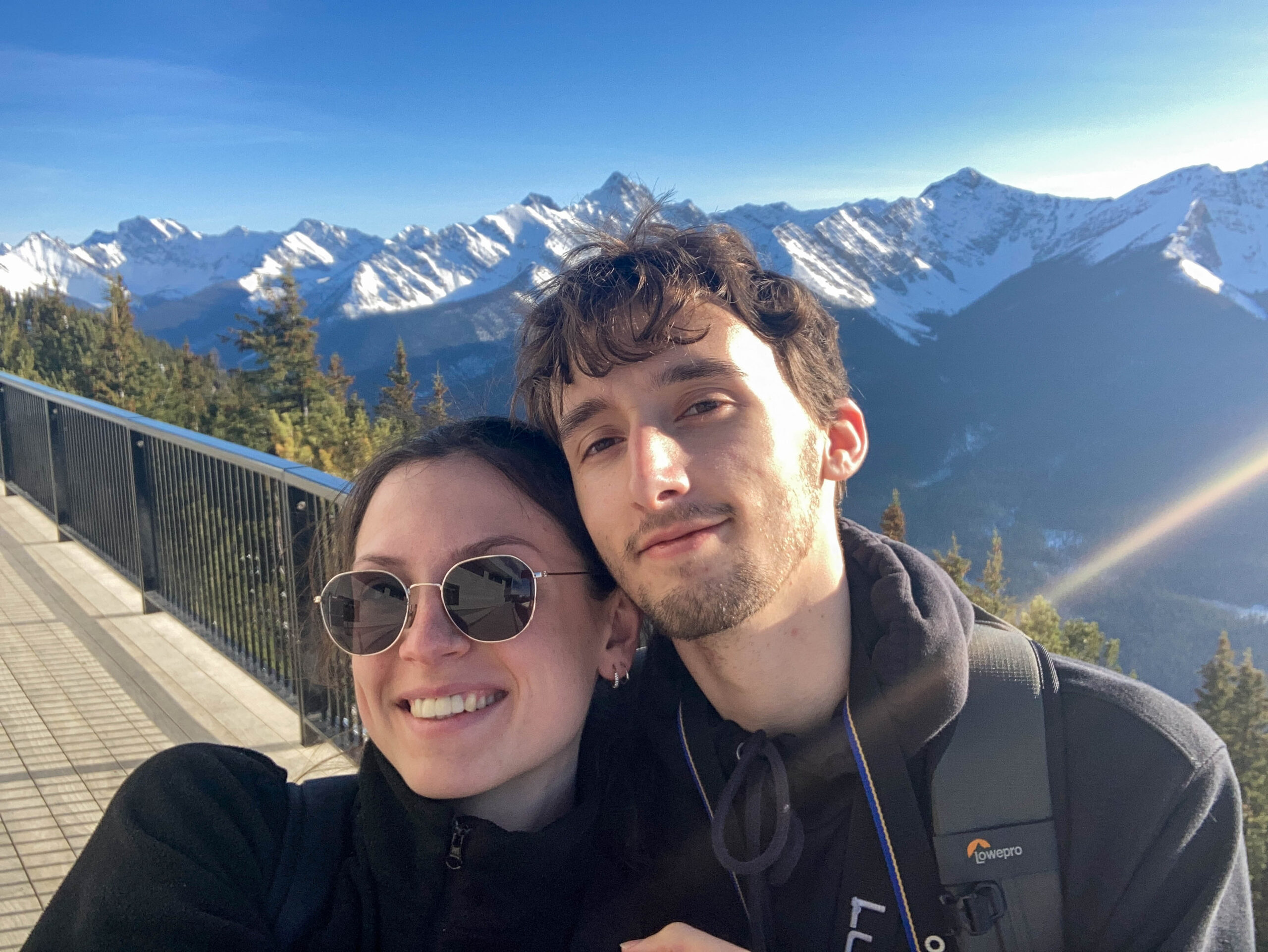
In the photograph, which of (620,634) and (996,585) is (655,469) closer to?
(620,634)

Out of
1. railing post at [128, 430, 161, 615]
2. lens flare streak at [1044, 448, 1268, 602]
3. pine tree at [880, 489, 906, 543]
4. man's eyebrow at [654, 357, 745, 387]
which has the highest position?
man's eyebrow at [654, 357, 745, 387]

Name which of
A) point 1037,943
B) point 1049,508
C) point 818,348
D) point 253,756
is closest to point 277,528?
point 253,756

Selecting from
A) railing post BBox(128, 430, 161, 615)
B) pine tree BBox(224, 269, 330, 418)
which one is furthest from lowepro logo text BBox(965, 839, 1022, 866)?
pine tree BBox(224, 269, 330, 418)

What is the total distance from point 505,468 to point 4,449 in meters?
8.32

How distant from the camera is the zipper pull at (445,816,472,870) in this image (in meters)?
1.44

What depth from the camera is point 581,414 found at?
1.77 m

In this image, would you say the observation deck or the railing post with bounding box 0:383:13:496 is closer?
the observation deck

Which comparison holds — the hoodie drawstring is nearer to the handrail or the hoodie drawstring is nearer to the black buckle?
the black buckle

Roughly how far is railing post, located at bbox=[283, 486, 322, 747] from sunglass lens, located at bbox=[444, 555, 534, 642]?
1.68 m

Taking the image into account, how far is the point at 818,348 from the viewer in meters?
2.04

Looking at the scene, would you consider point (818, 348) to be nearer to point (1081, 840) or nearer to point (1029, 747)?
point (1029, 747)

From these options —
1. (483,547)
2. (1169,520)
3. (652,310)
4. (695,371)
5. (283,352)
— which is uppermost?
(283,352)

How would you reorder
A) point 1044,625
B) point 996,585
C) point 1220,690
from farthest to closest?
point 996,585 < point 1044,625 < point 1220,690

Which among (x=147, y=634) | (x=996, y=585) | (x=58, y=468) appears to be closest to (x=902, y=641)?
(x=147, y=634)
